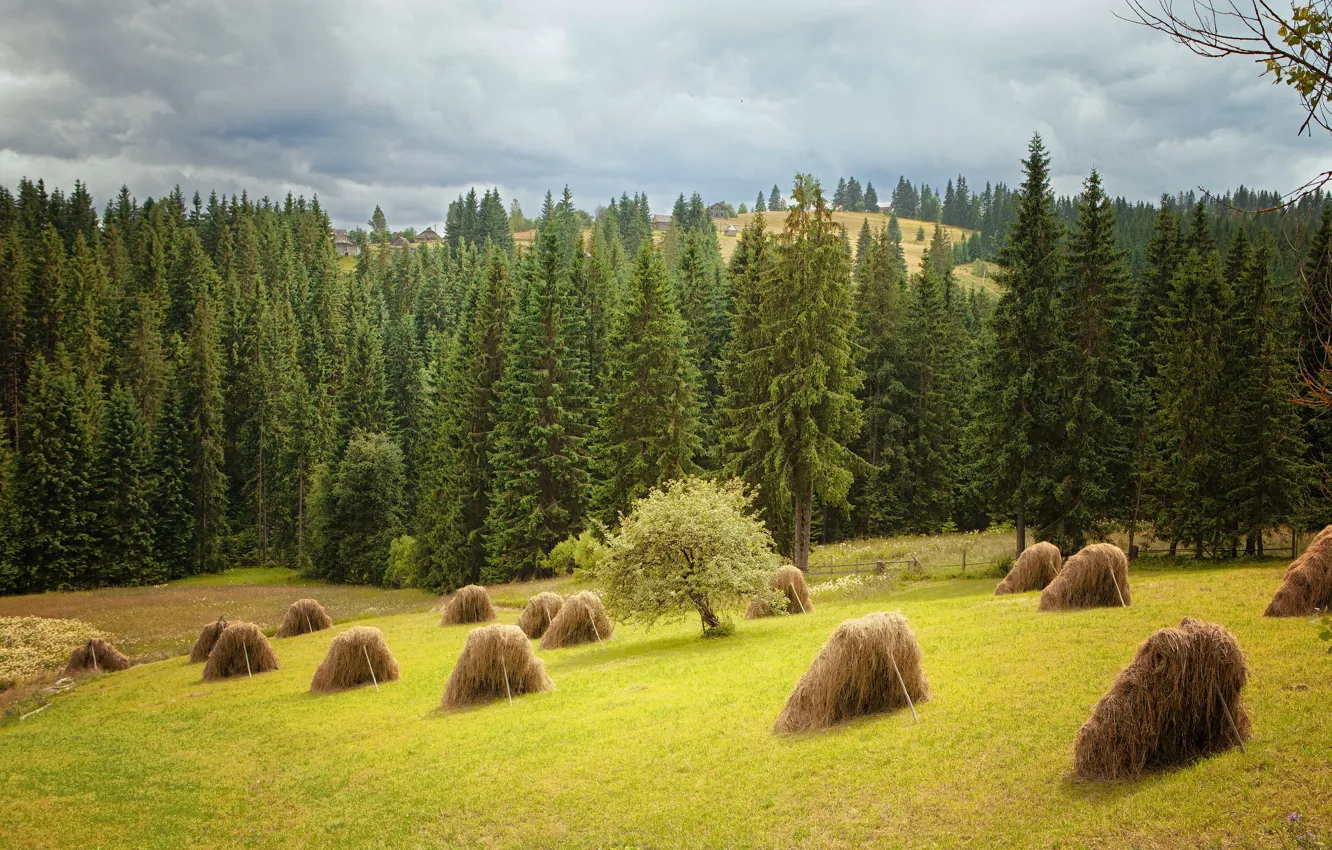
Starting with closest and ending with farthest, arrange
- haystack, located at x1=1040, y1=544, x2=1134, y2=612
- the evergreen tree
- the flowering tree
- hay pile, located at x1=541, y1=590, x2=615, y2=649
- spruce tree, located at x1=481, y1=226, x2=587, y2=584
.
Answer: haystack, located at x1=1040, y1=544, x2=1134, y2=612, the flowering tree, hay pile, located at x1=541, y1=590, x2=615, y2=649, spruce tree, located at x1=481, y1=226, x2=587, y2=584, the evergreen tree

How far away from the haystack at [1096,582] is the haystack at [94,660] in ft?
104

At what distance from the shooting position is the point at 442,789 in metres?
13.9

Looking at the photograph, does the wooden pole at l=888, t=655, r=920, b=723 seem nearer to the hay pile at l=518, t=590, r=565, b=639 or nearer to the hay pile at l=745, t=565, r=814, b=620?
the hay pile at l=745, t=565, r=814, b=620

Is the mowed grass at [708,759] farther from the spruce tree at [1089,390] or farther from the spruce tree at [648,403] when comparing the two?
the spruce tree at [648,403]

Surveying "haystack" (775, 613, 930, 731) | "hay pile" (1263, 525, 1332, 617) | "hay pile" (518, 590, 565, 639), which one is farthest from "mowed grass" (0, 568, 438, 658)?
"hay pile" (1263, 525, 1332, 617)

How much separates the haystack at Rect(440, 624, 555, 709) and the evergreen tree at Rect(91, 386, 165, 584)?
180 feet

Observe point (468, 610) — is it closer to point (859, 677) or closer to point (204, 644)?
point (204, 644)

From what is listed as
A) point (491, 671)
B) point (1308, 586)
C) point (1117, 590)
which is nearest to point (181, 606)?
point (491, 671)

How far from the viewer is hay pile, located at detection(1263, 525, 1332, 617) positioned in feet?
50.9

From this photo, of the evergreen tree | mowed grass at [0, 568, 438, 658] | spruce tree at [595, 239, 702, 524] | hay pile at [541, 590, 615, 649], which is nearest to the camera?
hay pile at [541, 590, 615, 649]

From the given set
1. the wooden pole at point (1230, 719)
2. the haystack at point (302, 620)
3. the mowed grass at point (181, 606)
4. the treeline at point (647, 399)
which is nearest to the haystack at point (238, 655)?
Answer: the haystack at point (302, 620)

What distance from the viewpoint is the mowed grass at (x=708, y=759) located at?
31.4 feet

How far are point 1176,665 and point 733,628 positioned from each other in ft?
49.1

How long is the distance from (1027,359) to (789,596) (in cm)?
1497
